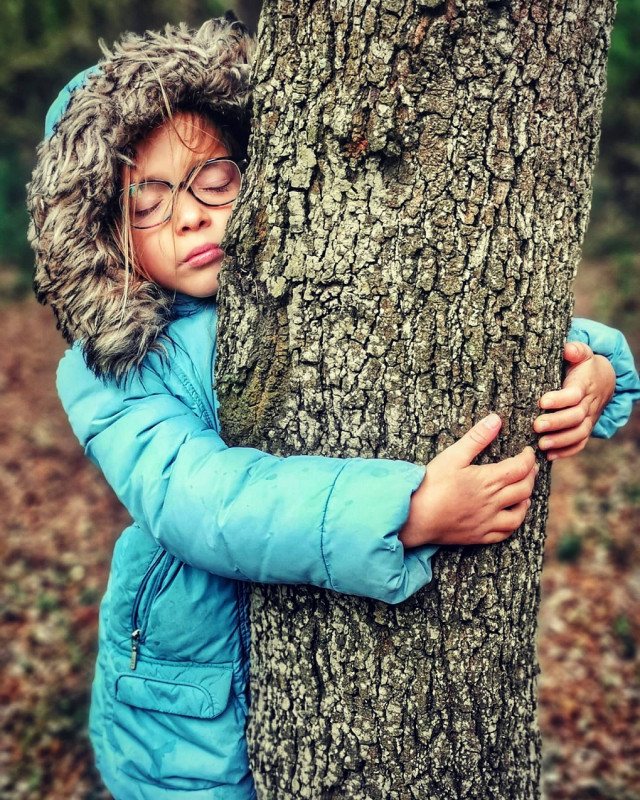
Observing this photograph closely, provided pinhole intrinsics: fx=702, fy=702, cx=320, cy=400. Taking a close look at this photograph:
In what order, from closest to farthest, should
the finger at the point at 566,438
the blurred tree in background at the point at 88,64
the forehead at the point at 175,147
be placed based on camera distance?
the finger at the point at 566,438 → the forehead at the point at 175,147 → the blurred tree in background at the point at 88,64

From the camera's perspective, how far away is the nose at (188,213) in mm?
1796

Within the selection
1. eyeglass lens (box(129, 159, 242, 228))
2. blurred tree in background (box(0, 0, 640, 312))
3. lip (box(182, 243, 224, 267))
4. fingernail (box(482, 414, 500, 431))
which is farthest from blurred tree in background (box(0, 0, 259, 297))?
fingernail (box(482, 414, 500, 431))

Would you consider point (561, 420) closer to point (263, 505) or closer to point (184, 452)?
point (263, 505)

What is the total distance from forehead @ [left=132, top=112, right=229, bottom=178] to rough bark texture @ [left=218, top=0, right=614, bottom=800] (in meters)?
0.27

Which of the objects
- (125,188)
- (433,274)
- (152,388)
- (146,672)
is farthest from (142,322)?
(146,672)

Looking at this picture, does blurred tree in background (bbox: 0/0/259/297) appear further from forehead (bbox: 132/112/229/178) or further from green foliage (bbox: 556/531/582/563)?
forehead (bbox: 132/112/229/178)

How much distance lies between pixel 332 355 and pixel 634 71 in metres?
7.56

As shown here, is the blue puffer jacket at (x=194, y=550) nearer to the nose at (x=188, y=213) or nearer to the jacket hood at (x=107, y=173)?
the jacket hood at (x=107, y=173)

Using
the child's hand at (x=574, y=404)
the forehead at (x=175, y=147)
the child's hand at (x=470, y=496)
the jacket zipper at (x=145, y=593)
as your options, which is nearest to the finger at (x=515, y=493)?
the child's hand at (x=470, y=496)

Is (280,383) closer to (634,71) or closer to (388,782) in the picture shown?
(388,782)

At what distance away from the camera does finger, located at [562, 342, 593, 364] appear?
1704mm

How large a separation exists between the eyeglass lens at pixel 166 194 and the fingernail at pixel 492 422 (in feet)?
2.91

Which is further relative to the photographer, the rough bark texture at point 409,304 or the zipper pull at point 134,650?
the zipper pull at point 134,650

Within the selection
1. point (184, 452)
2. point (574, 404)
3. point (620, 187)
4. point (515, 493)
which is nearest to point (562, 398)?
point (574, 404)
